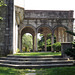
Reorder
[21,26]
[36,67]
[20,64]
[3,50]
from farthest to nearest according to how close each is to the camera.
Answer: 1. [21,26]
2. [3,50]
3. [20,64]
4. [36,67]

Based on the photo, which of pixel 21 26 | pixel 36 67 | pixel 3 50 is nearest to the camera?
pixel 36 67

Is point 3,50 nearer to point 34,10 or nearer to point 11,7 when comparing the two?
point 11,7

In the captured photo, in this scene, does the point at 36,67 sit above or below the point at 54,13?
below

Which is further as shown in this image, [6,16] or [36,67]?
[6,16]

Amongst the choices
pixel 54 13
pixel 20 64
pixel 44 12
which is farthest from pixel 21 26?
pixel 20 64

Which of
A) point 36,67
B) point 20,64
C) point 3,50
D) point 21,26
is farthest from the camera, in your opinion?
point 21,26

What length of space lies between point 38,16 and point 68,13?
4.82 m

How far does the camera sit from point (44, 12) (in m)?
20.4

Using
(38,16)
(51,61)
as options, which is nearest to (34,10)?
(38,16)

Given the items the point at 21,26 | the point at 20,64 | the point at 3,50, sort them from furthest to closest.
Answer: the point at 21,26
the point at 3,50
the point at 20,64

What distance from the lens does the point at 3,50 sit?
39.3 feet

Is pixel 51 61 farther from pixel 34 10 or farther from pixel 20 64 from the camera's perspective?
pixel 34 10

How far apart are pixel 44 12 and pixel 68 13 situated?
384cm

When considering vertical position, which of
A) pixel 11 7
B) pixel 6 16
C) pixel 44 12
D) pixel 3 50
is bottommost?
pixel 3 50
